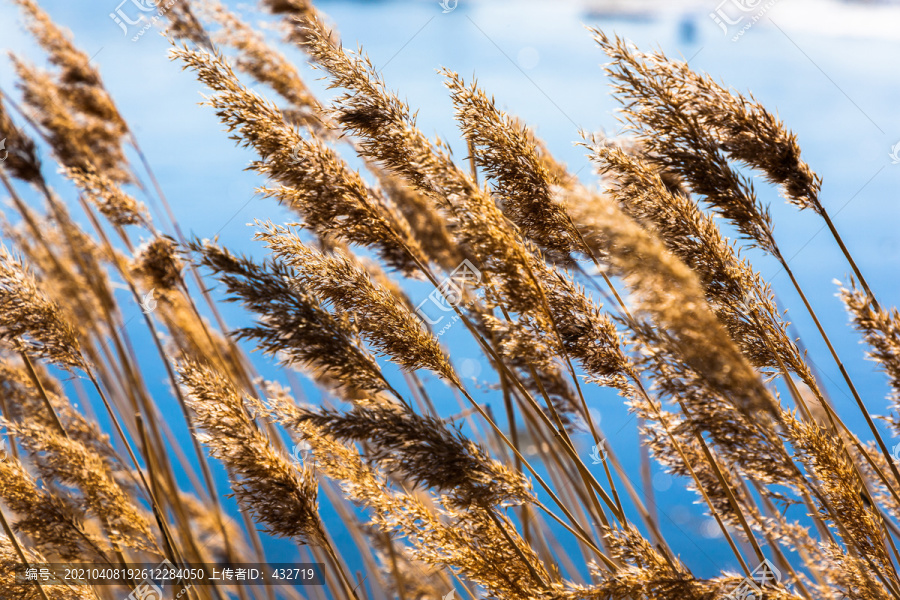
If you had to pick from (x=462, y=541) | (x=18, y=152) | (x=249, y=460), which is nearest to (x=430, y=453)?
(x=462, y=541)

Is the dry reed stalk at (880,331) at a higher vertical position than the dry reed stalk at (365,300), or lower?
lower

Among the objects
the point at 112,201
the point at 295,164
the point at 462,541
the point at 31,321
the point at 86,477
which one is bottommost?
the point at 462,541

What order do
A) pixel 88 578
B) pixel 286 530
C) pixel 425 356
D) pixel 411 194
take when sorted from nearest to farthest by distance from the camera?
pixel 425 356 < pixel 286 530 < pixel 88 578 < pixel 411 194

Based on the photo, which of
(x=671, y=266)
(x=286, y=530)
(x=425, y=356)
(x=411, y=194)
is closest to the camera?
(x=671, y=266)

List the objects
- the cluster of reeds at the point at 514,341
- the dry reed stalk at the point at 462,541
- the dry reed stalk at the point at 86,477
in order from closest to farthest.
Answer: the cluster of reeds at the point at 514,341 < the dry reed stalk at the point at 462,541 < the dry reed stalk at the point at 86,477

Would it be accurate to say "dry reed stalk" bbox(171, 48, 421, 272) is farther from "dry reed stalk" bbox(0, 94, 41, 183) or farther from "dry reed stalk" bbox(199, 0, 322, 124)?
"dry reed stalk" bbox(0, 94, 41, 183)

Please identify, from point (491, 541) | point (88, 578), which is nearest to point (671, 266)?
point (491, 541)

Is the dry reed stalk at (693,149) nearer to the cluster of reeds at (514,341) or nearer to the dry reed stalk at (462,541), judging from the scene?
the cluster of reeds at (514,341)

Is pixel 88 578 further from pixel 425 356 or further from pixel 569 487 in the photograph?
pixel 569 487

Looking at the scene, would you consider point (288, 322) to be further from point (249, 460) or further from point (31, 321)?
point (31, 321)

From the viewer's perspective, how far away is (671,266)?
0.98m

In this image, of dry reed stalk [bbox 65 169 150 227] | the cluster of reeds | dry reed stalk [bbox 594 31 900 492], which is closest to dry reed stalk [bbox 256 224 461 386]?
the cluster of reeds

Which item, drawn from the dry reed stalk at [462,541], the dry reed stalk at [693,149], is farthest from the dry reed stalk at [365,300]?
the dry reed stalk at [693,149]

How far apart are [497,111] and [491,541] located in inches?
43.6
